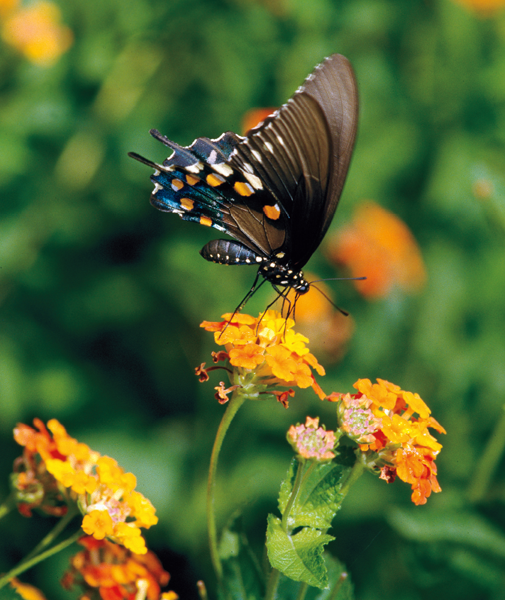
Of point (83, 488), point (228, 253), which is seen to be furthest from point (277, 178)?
point (83, 488)

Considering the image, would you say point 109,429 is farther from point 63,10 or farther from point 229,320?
point 63,10

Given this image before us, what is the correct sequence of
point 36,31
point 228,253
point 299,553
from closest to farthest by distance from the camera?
point 299,553 → point 228,253 → point 36,31

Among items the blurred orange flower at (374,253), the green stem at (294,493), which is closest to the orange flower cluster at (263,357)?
the green stem at (294,493)

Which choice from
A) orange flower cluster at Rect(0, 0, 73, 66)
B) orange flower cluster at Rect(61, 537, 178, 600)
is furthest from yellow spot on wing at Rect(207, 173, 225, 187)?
orange flower cluster at Rect(0, 0, 73, 66)

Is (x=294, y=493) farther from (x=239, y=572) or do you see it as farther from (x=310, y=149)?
(x=310, y=149)

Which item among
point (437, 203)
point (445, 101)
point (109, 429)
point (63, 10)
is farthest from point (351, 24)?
point (109, 429)

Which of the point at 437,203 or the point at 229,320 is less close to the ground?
the point at 437,203
